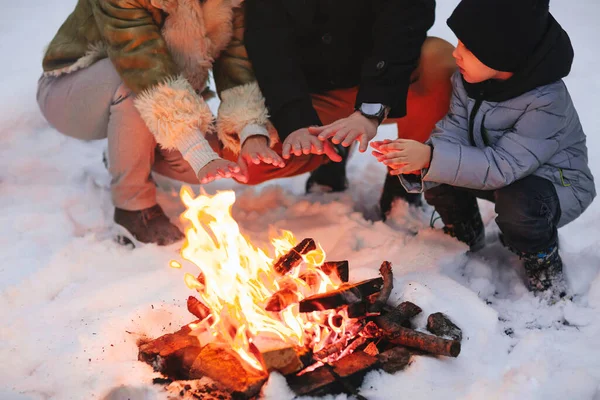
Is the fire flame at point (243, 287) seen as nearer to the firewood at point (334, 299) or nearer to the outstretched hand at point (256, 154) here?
the firewood at point (334, 299)

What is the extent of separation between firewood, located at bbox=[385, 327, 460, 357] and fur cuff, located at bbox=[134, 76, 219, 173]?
889 millimetres

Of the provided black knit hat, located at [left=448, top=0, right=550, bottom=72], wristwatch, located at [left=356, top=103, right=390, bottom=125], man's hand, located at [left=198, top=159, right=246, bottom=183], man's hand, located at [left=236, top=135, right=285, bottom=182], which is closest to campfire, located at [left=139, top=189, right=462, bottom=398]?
man's hand, located at [left=198, top=159, right=246, bottom=183]

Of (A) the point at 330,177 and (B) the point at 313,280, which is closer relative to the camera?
(B) the point at 313,280

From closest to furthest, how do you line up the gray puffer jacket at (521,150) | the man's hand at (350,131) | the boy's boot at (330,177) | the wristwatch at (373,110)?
the gray puffer jacket at (521,150)
the man's hand at (350,131)
the wristwatch at (373,110)
the boy's boot at (330,177)

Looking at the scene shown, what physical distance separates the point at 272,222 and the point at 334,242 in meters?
0.36

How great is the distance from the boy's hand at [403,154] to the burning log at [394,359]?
566 millimetres

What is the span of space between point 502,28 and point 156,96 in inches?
46.2

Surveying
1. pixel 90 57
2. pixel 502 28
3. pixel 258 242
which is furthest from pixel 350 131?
pixel 90 57

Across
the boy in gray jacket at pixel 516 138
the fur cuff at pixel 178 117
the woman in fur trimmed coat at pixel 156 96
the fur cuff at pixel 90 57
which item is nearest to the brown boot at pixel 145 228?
the woman in fur trimmed coat at pixel 156 96

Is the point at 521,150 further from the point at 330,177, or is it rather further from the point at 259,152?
the point at 330,177

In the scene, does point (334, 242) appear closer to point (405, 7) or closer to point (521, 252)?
point (521, 252)

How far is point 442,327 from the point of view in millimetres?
1725

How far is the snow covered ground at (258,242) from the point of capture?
1592mm

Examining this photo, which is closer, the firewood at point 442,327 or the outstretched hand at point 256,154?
the firewood at point 442,327
